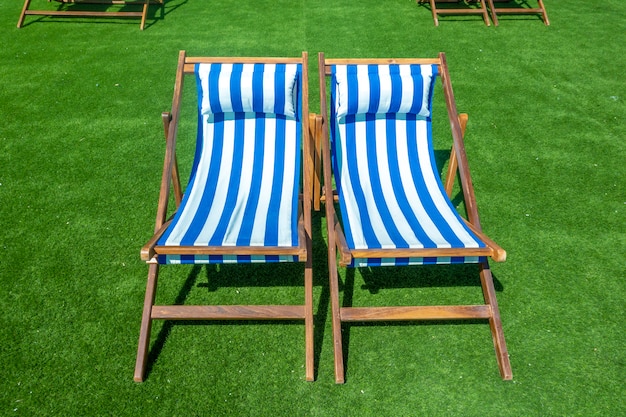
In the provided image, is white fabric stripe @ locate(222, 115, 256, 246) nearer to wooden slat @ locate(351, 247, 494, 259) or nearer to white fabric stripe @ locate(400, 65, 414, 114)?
wooden slat @ locate(351, 247, 494, 259)

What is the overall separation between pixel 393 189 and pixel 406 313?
91 cm

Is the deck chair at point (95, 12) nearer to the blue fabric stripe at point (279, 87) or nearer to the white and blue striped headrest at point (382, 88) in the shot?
the blue fabric stripe at point (279, 87)

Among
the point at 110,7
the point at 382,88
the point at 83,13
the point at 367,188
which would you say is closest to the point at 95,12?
the point at 83,13

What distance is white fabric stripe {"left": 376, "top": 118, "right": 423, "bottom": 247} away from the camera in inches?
115

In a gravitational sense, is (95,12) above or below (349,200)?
below

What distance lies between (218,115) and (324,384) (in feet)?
6.87

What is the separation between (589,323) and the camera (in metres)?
3.16

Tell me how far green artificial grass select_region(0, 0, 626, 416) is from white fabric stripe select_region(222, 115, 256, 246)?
554 mm

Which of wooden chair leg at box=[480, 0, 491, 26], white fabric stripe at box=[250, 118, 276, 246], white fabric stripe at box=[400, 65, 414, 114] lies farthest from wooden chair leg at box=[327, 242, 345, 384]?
wooden chair leg at box=[480, 0, 491, 26]

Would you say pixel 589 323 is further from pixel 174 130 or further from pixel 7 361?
pixel 7 361

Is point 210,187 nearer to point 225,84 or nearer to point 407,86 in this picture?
point 225,84

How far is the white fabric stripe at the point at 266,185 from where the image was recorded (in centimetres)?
290

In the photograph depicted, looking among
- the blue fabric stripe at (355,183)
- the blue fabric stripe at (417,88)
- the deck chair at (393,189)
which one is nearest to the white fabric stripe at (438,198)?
the deck chair at (393,189)

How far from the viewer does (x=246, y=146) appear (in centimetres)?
362
